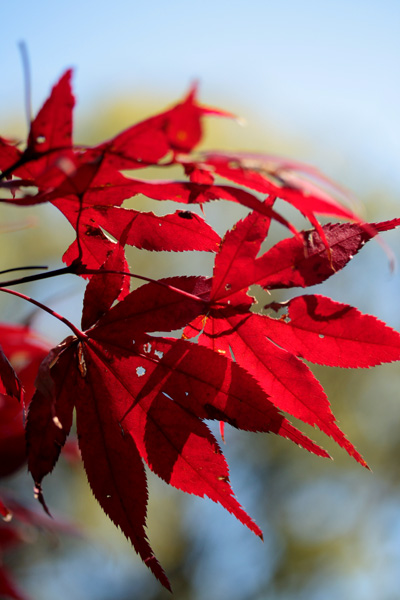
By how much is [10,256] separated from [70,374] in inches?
235

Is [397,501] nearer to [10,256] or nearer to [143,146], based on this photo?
[10,256]

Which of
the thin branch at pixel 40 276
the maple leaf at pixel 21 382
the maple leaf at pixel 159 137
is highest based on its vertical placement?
the maple leaf at pixel 159 137

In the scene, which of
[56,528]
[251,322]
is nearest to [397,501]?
[56,528]

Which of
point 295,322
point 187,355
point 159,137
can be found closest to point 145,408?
point 187,355

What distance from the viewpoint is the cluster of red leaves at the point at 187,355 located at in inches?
21.5

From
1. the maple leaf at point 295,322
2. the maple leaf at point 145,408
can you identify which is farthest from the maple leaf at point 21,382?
the maple leaf at point 295,322

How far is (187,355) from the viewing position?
0.56 m

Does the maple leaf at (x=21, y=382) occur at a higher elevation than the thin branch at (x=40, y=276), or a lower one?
lower

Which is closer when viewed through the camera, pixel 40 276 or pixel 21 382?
pixel 40 276

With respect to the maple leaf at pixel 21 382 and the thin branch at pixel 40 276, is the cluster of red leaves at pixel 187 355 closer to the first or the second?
the thin branch at pixel 40 276

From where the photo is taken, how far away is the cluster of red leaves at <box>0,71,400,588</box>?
1.79 feet

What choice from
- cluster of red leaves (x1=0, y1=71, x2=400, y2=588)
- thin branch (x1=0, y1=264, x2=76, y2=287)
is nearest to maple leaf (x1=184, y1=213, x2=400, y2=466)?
cluster of red leaves (x1=0, y1=71, x2=400, y2=588)

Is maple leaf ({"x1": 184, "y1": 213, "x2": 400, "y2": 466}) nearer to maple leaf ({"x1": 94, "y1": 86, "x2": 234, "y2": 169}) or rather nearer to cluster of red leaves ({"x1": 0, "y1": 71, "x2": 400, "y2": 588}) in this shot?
cluster of red leaves ({"x1": 0, "y1": 71, "x2": 400, "y2": 588})

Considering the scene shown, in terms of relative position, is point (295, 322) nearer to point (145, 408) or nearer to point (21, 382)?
point (145, 408)
